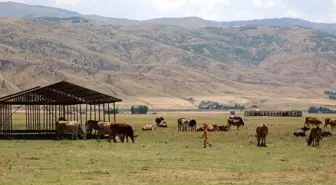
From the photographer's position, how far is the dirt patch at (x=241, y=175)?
24.5 meters

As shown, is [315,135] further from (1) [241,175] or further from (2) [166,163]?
(1) [241,175]

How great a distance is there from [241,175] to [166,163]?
477 centimetres

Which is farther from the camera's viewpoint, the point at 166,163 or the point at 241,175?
the point at 166,163

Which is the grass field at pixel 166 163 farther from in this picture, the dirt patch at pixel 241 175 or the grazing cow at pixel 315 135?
the grazing cow at pixel 315 135

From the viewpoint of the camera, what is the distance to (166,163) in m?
29.0

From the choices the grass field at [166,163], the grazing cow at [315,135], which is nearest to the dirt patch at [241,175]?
the grass field at [166,163]

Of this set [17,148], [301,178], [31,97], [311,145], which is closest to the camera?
[301,178]

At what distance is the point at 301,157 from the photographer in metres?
32.7

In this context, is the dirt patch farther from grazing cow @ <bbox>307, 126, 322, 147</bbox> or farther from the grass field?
grazing cow @ <bbox>307, 126, 322, 147</bbox>

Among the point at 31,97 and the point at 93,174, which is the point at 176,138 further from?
the point at 93,174

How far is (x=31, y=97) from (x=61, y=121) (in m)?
5.92

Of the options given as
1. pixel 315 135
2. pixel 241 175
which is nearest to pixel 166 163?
pixel 241 175

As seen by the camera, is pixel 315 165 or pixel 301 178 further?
pixel 315 165

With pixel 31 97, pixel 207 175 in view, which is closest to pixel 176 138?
pixel 31 97
